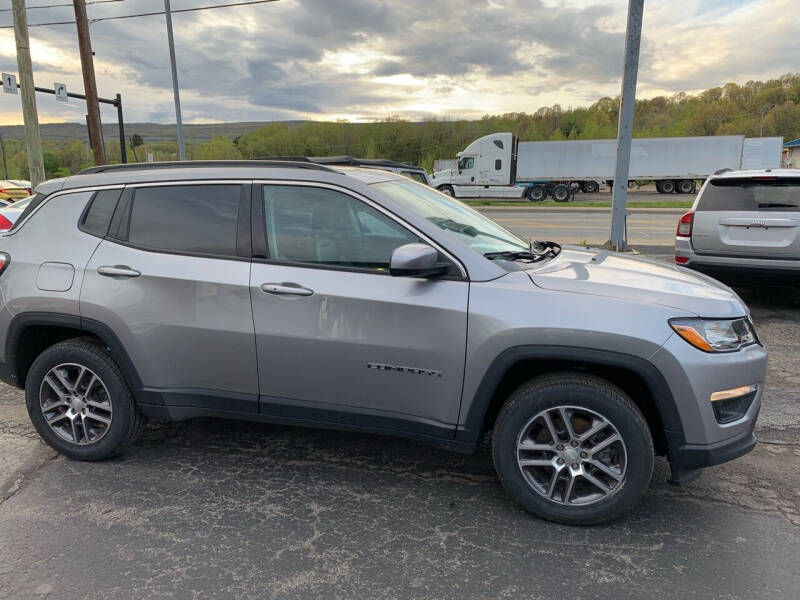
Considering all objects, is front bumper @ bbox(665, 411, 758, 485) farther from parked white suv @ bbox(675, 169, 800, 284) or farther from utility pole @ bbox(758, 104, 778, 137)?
utility pole @ bbox(758, 104, 778, 137)

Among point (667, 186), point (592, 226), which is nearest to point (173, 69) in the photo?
point (592, 226)

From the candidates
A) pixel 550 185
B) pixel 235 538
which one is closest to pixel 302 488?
pixel 235 538

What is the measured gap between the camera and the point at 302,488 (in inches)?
127

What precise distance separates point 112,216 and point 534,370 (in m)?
2.59

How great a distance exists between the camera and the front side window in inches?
1362

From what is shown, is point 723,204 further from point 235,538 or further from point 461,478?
point 235,538

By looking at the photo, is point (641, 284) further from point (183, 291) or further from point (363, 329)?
point (183, 291)

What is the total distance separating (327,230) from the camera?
10.2ft

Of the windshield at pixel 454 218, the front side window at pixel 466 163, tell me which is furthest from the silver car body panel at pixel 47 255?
the front side window at pixel 466 163

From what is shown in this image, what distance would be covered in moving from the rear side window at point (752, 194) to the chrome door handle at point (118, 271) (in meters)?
6.14

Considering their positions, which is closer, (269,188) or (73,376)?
(269,188)

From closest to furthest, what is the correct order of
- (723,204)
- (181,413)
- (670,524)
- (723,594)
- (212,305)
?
1. (723,594)
2. (670,524)
3. (212,305)
4. (181,413)
5. (723,204)

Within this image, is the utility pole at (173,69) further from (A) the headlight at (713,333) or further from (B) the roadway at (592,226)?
(A) the headlight at (713,333)

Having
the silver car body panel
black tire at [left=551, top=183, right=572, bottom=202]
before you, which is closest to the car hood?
the silver car body panel
